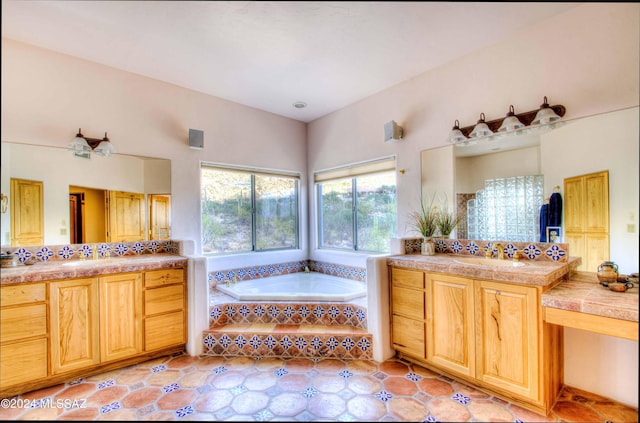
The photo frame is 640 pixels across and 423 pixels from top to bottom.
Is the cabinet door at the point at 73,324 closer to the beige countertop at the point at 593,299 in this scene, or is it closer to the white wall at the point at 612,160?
the beige countertop at the point at 593,299

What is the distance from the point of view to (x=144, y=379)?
2.27 metres

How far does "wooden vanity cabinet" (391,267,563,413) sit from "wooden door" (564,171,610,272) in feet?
1.82

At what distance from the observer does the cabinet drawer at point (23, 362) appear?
1947mm

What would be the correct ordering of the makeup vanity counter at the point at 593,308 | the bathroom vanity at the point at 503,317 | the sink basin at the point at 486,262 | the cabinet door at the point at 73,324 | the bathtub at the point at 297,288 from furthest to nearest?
the bathtub at the point at 297,288, the sink basin at the point at 486,262, the cabinet door at the point at 73,324, the bathroom vanity at the point at 503,317, the makeup vanity counter at the point at 593,308

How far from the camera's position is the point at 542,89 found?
222 centimetres

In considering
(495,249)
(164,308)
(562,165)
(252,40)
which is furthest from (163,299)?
(562,165)

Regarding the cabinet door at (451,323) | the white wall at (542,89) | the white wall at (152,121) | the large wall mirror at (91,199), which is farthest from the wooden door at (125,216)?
the cabinet door at (451,323)

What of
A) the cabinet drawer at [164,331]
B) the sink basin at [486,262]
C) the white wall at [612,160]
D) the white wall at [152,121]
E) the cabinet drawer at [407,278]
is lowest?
the cabinet drawer at [164,331]

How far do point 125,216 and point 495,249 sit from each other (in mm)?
3262

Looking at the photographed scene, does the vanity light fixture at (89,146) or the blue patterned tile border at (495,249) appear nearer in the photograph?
the blue patterned tile border at (495,249)

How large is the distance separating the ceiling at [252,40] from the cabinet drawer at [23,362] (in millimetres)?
1960

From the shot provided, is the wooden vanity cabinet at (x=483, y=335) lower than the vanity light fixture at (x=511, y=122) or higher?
lower

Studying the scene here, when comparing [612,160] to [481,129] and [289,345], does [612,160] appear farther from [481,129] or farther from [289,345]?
[289,345]

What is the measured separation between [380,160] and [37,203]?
3016 mm
